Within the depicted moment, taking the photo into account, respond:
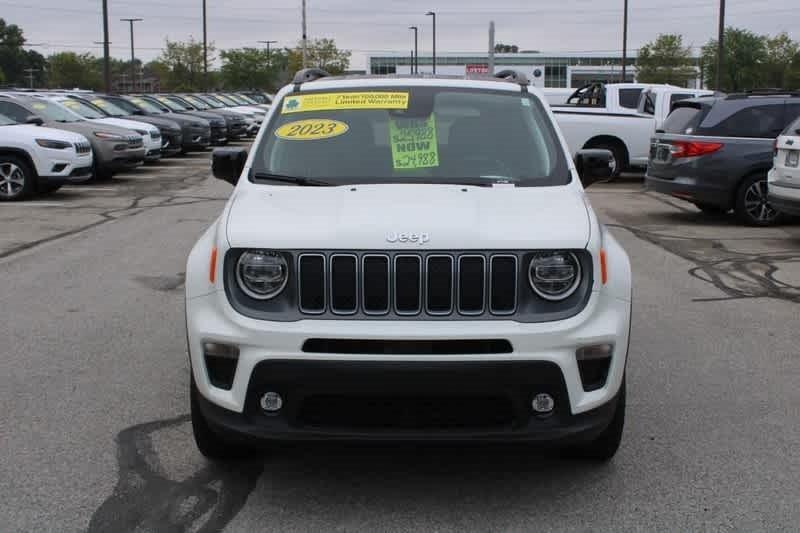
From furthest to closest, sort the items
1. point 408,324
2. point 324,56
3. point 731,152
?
point 324,56 → point 731,152 → point 408,324

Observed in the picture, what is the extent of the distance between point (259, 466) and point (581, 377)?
1564 mm

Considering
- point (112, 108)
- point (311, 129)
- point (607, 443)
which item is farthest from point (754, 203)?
point (112, 108)

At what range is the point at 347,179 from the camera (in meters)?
4.93

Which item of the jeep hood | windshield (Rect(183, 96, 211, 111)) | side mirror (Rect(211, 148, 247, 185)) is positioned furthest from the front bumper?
windshield (Rect(183, 96, 211, 111))

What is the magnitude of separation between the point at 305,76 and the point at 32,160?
11962 mm

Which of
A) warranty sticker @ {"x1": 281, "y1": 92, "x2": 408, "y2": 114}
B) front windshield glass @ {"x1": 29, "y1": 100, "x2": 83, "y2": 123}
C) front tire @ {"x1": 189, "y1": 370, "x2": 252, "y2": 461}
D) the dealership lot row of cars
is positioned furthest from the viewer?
front windshield glass @ {"x1": 29, "y1": 100, "x2": 83, "y2": 123}

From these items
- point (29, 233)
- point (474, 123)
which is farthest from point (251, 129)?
point (474, 123)

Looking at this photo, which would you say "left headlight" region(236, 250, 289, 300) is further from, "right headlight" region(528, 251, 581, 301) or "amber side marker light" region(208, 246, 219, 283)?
"right headlight" region(528, 251, 581, 301)

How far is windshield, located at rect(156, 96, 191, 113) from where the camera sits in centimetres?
3005

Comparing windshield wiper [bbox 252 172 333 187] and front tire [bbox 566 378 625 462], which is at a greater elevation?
windshield wiper [bbox 252 172 333 187]

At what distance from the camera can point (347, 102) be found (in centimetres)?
546

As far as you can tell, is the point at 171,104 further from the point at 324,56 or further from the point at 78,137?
the point at 324,56

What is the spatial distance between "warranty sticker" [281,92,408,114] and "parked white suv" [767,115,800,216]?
710 cm

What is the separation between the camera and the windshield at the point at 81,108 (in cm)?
2073
